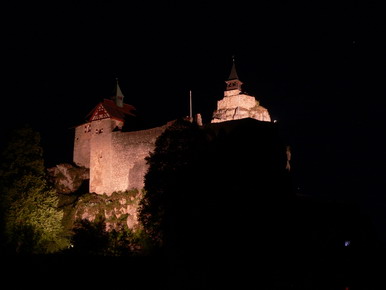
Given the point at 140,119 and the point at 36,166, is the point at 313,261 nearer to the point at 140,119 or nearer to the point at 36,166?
the point at 36,166

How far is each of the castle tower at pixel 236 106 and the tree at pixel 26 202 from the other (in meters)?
23.1

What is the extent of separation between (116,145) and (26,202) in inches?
410

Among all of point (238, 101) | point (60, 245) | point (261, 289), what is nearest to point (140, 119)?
point (238, 101)

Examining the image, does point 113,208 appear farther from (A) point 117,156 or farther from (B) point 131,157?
(A) point 117,156

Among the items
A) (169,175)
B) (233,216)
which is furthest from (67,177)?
(233,216)

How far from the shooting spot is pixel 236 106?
51312 millimetres

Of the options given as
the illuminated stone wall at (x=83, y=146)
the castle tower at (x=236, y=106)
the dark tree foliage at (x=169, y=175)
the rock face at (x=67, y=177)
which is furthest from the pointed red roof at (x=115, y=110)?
the dark tree foliage at (x=169, y=175)

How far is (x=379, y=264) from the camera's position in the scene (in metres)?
32.8

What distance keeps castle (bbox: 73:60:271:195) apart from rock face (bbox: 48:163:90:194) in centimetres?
229

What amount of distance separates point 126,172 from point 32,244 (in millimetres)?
10218

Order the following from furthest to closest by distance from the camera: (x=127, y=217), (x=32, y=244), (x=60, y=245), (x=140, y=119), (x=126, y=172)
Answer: (x=140, y=119) → (x=126, y=172) → (x=127, y=217) → (x=60, y=245) → (x=32, y=244)

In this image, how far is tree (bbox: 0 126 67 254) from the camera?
30531 millimetres

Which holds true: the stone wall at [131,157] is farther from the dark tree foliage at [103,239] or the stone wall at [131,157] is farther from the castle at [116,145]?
the dark tree foliage at [103,239]

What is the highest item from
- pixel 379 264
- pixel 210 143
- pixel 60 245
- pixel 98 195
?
pixel 210 143
